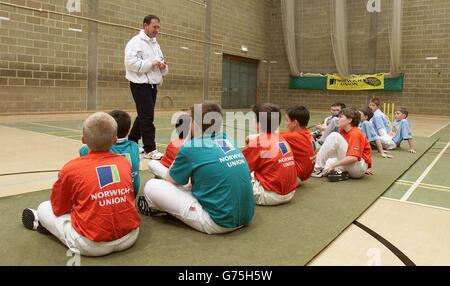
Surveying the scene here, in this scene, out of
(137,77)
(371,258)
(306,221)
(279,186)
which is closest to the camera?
(371,258)

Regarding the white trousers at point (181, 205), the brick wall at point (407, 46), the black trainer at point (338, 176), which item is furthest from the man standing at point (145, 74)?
the brick wall at point (407, 46)

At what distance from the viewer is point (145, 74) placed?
4.87 meters

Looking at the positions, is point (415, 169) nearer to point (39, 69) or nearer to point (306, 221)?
point (306, 221)

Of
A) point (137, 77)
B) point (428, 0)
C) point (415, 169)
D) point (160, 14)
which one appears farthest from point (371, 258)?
point (428, 0)

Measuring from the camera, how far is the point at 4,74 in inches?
345

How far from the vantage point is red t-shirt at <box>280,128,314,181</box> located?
3.66m

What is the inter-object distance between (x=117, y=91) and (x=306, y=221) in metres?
9.57

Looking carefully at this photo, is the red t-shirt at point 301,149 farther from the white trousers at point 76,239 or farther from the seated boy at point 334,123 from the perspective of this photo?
the white trousers at point 76,239

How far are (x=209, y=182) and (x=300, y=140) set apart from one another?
60.4 inches

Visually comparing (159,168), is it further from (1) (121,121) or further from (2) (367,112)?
(2) (367,112)

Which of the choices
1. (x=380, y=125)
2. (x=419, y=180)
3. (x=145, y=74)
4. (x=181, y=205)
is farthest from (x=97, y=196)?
(x=380, y=125)

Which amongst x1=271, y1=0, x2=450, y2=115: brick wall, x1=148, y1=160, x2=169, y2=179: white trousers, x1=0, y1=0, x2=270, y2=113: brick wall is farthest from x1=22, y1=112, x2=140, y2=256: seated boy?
x1=271, y1=0, x2=450, y2=115: brick wall

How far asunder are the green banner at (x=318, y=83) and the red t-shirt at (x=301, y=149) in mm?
12668

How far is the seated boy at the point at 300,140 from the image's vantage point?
144 inches
